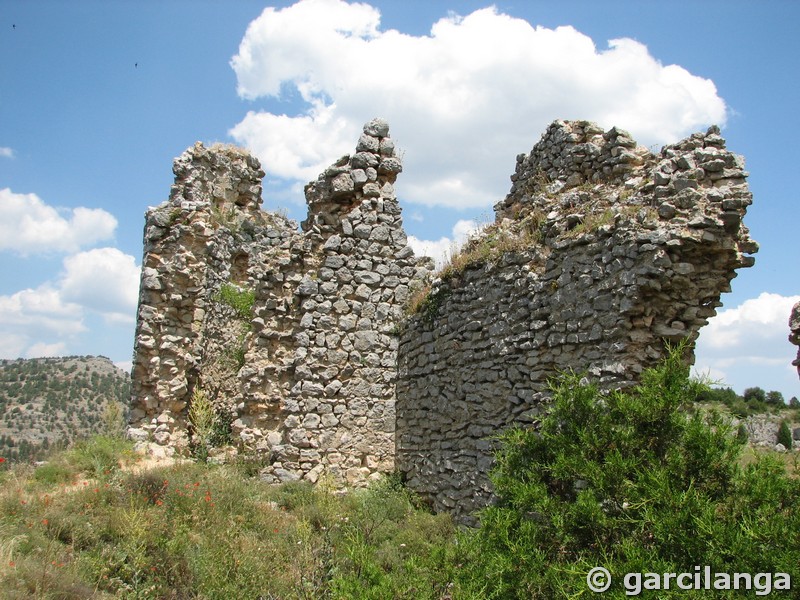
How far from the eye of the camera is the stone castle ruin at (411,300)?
614 centimetres

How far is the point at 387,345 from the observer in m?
10.3

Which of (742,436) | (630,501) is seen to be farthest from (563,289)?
(630,501)

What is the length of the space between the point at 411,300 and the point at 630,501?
611 centimetres

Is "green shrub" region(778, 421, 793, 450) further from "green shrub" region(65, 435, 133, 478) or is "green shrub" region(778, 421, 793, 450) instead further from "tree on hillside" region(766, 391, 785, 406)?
"green shrub" region(65, 435, 133, 478)

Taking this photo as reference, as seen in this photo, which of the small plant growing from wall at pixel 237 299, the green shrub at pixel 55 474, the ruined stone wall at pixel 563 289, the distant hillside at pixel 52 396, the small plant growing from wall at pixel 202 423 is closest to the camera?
the ruined stone wall at pixel 563 289

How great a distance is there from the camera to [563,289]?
689 cm

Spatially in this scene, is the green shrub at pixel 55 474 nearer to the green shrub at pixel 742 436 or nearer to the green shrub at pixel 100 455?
the green shrub at pixel 100 455

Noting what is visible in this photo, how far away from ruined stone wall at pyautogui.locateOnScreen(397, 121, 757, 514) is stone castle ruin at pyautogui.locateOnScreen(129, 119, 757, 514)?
0.08ft

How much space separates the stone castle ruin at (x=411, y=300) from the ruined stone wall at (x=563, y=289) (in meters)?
0.02

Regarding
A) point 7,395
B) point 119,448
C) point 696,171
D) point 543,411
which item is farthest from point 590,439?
point 7,395

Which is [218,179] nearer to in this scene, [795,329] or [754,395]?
[795,329]

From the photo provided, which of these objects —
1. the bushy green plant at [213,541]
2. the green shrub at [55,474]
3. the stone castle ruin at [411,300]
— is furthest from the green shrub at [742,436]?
the green shrub at [55,474]

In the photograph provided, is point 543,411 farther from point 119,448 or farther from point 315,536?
point 119,448

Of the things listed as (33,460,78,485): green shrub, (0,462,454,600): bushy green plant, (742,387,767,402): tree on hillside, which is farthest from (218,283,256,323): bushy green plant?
(742,387,767,402): tree on hillside
